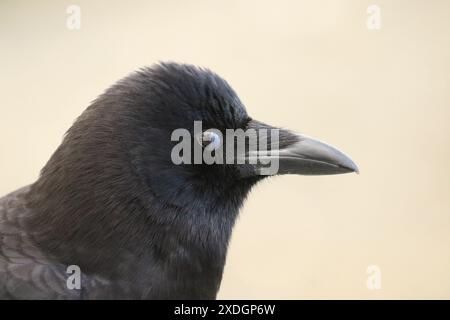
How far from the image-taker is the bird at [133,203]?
1.20 meters

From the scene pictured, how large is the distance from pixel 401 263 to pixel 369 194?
1.25ft

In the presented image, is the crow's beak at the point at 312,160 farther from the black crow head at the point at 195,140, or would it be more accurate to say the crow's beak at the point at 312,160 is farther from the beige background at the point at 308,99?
the beige background at the point at 308,99

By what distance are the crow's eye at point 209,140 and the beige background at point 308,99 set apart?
72.0 inches

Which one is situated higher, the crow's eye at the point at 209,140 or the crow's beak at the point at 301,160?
the crow's eye at the point at 209,140

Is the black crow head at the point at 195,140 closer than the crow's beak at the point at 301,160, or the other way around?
the black crow head at the point at 195,140

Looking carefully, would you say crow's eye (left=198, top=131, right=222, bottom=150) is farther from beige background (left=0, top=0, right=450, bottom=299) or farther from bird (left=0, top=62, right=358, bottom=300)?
beige background (left=0, top=0, right=450, bottom=299)

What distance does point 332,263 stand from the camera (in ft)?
Answer: 10.4

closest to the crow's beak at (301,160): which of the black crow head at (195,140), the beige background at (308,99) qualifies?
the black crow head at (195,140)

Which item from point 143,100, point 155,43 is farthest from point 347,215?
point 143,100

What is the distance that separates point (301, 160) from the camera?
1.36 metres

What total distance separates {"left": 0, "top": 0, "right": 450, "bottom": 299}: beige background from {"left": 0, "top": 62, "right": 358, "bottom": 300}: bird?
5.95ft

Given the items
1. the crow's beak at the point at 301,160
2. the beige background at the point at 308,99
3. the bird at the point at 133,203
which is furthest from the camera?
the beige background at the point at 308,99

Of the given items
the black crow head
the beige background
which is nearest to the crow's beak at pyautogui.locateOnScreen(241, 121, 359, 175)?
the black crow head

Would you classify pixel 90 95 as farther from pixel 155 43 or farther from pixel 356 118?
pixel 356 118
